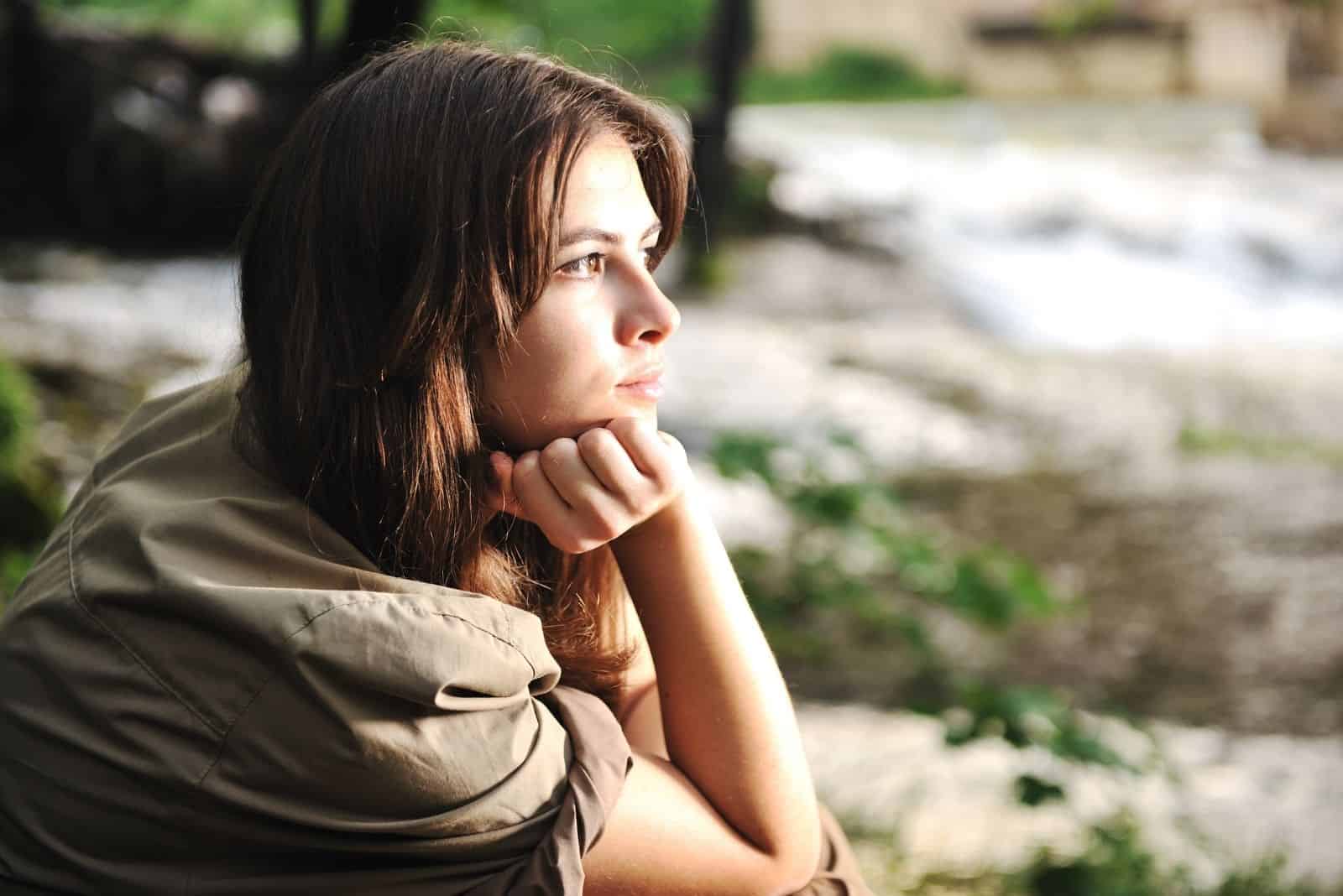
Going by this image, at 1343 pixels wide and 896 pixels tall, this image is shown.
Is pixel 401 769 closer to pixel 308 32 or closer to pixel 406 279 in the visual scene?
pixel 406 279

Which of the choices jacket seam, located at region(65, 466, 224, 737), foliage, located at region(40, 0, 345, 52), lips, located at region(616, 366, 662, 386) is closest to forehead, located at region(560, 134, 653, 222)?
lips, located at region(616, 366, 662, 386)

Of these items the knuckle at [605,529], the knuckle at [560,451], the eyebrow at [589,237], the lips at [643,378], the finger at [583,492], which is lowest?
the knuckle at [605,529]

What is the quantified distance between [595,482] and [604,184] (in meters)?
0.28

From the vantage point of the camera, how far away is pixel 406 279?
4.03ft

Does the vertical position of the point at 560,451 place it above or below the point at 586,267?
below

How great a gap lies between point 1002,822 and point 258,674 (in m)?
2.65

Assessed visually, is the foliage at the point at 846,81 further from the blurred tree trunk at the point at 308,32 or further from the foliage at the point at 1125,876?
the foliage at the point at 1125,876

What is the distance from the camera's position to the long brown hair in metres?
1.21

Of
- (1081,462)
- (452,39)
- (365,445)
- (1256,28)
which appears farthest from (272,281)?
(1256,28)

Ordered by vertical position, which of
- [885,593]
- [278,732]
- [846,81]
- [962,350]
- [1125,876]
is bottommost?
[962,350]

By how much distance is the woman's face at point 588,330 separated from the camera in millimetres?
1276

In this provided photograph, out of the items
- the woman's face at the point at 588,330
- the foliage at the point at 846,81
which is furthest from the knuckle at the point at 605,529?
the foliage at the point at 846,81

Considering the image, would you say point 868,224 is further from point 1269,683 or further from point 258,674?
point 258,674

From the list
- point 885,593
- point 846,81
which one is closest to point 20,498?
point 885,593
